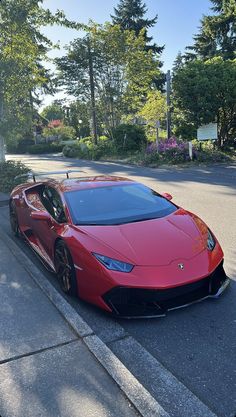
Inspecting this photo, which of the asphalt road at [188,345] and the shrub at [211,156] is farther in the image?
the shrub at [211,156]

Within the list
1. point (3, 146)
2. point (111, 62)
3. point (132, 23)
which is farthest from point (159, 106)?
point (132, 23)

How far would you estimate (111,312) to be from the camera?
3.53 meters

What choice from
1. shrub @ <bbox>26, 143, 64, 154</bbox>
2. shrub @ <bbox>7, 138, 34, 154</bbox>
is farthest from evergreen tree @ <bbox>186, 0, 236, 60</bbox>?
shrub @ <bbox>7, 138, 34, 154</bbox>

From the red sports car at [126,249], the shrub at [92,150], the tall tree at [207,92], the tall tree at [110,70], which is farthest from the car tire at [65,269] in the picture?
the tall tree at [110,70]

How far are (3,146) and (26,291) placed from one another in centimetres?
965

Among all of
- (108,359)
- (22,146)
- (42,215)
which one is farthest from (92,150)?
(108,359)

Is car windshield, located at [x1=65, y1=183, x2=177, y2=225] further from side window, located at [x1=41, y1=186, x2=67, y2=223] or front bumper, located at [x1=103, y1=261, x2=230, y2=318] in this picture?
front bumper, located at [x1=103, y1=261, x2=230, y2=318]

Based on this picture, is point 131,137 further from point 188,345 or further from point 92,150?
point 188,345

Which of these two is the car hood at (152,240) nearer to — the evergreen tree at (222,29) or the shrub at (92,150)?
the shrub at (92,150)

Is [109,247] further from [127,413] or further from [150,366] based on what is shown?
[127,413]

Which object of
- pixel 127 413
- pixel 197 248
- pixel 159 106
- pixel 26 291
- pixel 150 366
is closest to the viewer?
pixel 127 413

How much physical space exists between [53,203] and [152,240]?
65.3 inches

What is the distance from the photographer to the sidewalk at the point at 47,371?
2.51 meters

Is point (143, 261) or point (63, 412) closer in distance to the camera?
point (63, 412)
